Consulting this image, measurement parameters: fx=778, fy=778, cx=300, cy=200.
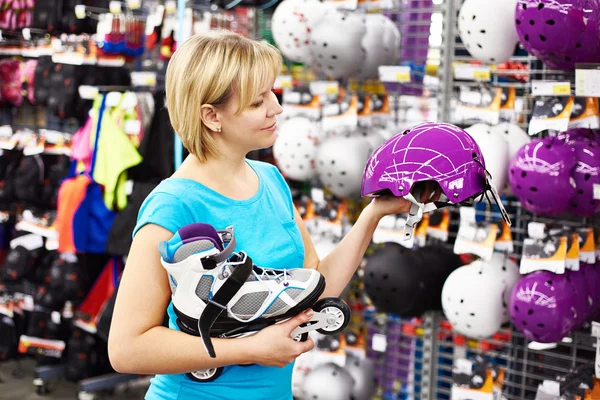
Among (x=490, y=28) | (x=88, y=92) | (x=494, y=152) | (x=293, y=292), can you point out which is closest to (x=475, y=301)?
(x=494, y=152)

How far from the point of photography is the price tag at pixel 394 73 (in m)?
3.36

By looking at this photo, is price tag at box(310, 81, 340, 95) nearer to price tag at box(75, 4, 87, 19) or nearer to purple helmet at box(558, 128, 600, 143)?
purple helmet at box(558, 128, 600, 143)

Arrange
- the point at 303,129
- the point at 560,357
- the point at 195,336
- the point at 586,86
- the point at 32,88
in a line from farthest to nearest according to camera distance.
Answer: the point at 32,88
the point at 303,129
the point at 560,357
the point at 586,86
the point at 195,336

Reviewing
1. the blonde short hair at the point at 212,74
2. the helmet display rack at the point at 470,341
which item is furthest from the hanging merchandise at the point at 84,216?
the blonde short hair at the point at 212,74

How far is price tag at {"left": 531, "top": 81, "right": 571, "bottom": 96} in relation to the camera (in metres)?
2.77

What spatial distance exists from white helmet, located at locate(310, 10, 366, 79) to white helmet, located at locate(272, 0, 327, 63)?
128 millimetres

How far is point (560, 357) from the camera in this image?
3238mm

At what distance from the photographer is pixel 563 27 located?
2602 millimetres

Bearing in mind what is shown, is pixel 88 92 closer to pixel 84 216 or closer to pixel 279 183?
pixel 84 216

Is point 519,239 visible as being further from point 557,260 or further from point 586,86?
point 586,86

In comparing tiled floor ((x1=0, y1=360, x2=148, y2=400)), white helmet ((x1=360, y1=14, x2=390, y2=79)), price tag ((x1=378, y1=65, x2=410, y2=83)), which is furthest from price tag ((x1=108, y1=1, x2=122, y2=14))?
tiled floor ((x1=0, y1=360, x2=148, y2=400))

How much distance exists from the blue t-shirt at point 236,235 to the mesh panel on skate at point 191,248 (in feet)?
0.33

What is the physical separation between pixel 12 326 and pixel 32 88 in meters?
1.55

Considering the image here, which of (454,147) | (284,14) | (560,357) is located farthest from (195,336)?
(284,14)
